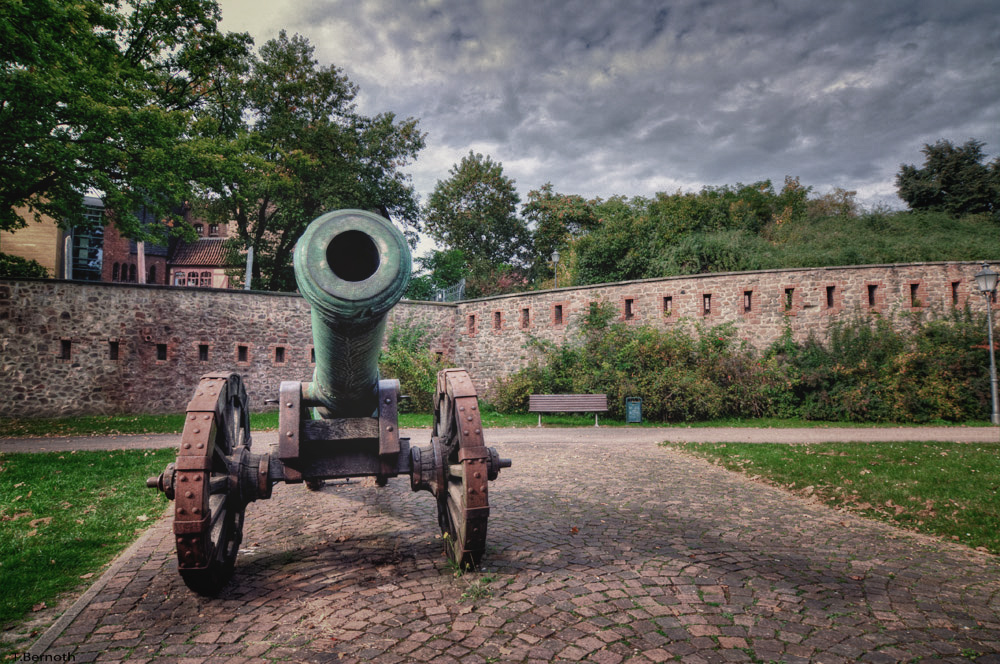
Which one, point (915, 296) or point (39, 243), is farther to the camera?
point (39, 243)

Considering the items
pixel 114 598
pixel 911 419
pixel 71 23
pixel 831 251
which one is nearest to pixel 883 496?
pixel 114 598

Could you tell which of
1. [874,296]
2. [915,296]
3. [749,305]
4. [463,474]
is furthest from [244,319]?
[915,296]

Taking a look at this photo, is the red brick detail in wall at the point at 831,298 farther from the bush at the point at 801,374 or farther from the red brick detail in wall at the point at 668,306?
the red brick detail in wall at the point at 668,306

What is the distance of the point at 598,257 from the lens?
21.7 metres

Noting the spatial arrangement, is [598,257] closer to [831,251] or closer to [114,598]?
[831,251]

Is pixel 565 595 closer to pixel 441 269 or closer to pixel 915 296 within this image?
pixel 915 296

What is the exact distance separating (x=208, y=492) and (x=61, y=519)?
11.3ft

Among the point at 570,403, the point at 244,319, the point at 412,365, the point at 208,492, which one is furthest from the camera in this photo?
the point at 412,365

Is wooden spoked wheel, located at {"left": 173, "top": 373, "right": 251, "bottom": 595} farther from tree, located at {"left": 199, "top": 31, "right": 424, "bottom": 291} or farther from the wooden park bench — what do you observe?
tree, located at {"left": 199, "top": 31, "right": 424, "bottom": 291}

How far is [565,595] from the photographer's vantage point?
10.1 ft

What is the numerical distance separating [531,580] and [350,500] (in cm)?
309

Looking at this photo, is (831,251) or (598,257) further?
(598,257)

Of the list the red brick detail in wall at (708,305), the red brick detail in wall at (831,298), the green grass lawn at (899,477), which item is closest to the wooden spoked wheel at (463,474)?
the green grass lawn at (899,477)

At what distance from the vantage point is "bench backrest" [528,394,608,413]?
1354 cm
